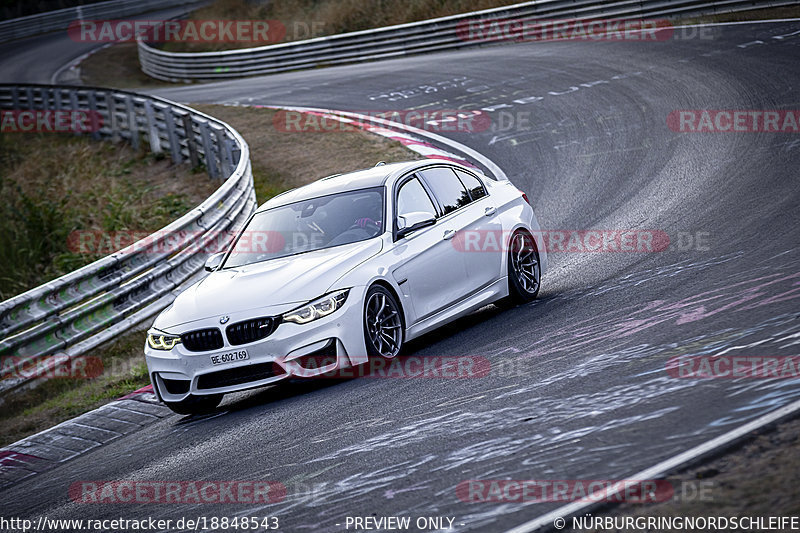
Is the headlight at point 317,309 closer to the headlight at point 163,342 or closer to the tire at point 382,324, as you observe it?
the tire at point 382,324

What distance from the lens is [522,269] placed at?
9.73 m

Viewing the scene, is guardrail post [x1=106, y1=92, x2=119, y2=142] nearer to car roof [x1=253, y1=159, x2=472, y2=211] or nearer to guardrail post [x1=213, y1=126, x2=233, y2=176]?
guardrail post [x1=213, y1=126, x2=233, y2=176]

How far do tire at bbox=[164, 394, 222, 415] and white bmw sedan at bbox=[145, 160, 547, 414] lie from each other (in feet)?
0.05

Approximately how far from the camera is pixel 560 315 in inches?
338

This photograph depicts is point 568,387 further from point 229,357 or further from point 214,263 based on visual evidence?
point 214,263

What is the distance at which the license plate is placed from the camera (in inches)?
299

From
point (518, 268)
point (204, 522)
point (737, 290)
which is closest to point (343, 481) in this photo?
point (204, 522)

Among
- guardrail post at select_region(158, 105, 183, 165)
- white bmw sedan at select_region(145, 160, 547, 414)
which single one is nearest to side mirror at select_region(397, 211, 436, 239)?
white bmw sedan at select_region(145, 160, 547, 414)

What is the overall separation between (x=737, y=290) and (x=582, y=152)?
837 centimetres

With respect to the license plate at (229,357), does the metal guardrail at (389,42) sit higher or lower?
higher

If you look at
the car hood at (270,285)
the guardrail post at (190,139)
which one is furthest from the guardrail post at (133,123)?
the car hood at (270,285)

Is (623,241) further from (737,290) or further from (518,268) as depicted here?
(737,290)

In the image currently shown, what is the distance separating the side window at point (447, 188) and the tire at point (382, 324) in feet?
4.93

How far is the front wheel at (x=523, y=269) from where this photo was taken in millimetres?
9555
